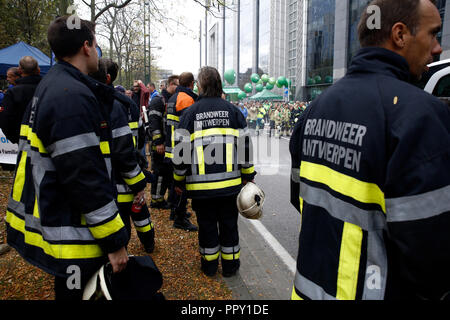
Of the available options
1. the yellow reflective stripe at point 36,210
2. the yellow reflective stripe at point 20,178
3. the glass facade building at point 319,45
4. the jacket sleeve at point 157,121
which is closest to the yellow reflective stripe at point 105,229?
Result: the yellow reflective stripe at point 36,210

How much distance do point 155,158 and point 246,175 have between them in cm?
270

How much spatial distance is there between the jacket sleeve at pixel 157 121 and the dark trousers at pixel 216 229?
96.7 inches

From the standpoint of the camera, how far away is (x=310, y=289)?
1528 millimetres

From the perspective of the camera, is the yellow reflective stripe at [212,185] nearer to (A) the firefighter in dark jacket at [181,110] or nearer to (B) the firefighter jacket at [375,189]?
(A) the firefighter in dark jacket at [181,110]

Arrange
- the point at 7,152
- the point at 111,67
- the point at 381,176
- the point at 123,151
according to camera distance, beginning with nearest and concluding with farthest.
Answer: the point at 381,176 < the point at 123,151 < the point at 111,67 < the point at 7,152

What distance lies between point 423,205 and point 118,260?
1501 millimetres

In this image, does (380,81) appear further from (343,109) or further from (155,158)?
(155,158)

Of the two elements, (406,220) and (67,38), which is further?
(67,38)

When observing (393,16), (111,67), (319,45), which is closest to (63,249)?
(393,16)

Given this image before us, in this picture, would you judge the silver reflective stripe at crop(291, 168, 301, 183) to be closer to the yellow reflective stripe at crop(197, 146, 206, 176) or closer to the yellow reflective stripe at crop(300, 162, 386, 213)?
the yellow reflective stripe at crop(300, 162, 386, 213)

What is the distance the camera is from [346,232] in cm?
137

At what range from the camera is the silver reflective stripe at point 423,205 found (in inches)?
44.3

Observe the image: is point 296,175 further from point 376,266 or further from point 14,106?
point 14,106

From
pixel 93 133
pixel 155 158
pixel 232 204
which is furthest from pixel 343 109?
pixel 155 158
